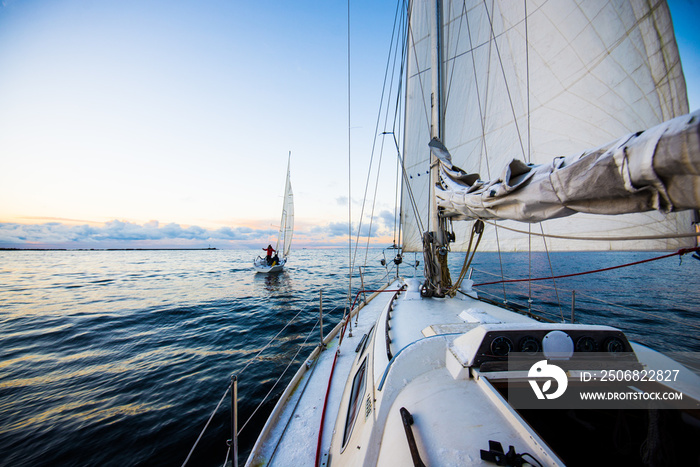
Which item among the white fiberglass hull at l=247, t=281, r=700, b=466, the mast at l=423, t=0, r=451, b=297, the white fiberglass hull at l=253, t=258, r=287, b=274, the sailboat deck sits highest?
the mast at l=423, t=0, r=451, b=297

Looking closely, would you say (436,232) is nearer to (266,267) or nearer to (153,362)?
(153,362)

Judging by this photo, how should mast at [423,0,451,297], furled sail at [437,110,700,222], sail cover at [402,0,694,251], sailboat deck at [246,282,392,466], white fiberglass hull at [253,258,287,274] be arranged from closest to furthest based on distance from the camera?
furled sail at [437,110,700,222], sailboat deck at [246,282,392,466], sail cover at [402,0,694,251], mast at [423,0,451,297], white fiberglass hull at [253,258,287,274]

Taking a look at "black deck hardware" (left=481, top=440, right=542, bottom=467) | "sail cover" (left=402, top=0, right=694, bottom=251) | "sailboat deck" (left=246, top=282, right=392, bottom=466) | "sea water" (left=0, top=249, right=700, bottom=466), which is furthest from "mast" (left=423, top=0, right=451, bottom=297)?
"black deck hardware" (left=481, top=440, right=542, bottom=467)

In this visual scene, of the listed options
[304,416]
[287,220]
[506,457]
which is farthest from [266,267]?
[506,457]

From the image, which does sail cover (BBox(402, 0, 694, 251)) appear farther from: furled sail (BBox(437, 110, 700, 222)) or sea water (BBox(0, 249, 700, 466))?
A: sea water (BBox(0, 249, 700, 466))

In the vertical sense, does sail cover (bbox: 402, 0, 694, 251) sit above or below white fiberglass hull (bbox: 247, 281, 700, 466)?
above

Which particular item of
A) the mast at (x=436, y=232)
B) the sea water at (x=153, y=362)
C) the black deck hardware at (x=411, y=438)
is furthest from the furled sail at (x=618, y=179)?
the mast at (x=436, y=232)

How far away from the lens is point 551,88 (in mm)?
6102

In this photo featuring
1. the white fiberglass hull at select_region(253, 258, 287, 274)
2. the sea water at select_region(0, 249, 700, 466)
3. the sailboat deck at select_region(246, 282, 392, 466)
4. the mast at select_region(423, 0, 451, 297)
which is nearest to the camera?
the sailboat deck at select_region(246, 282, 392, 466)

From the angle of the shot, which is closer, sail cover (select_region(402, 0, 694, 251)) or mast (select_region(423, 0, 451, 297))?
sail cover (select_region(402, 0, 694, 251))

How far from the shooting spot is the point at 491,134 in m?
7.65

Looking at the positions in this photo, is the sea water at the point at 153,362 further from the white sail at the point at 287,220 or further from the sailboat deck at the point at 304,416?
the white sail at the point at 287,220

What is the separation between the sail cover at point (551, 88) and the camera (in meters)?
4.55

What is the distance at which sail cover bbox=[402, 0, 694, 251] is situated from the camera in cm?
455
